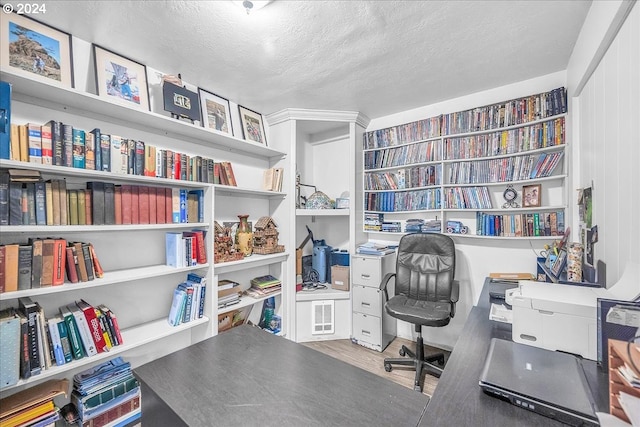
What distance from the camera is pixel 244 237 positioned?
8.69ft

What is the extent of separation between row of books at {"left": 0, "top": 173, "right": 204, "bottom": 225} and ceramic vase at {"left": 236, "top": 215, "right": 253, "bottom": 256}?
1.56 feet

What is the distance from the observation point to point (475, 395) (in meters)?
0.82

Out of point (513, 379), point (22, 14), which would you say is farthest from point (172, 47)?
point (513, 379)

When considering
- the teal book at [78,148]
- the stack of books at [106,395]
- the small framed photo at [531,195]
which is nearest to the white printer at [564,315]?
the small framed photo at [531,195]

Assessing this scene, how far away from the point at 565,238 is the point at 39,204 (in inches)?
134

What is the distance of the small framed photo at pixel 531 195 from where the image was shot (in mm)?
2260

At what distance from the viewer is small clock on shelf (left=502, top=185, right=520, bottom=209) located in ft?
7.80

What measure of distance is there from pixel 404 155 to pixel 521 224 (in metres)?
1.24

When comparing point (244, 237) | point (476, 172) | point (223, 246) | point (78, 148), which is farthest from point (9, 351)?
point (476, 172)

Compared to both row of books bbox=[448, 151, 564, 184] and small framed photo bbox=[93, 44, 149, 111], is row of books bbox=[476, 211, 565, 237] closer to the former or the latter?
row of books bbox=[448, 151, 564, 184]

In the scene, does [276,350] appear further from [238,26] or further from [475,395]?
[238,26]

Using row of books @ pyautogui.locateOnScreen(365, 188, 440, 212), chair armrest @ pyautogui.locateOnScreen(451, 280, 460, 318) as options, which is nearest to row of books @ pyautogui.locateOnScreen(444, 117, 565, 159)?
row of books @ pyautogui.locateOnScreen(365, 188, 440, 212)

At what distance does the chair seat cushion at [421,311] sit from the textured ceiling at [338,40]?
1.94 m

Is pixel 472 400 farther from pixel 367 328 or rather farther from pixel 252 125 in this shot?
pixel 252 125
